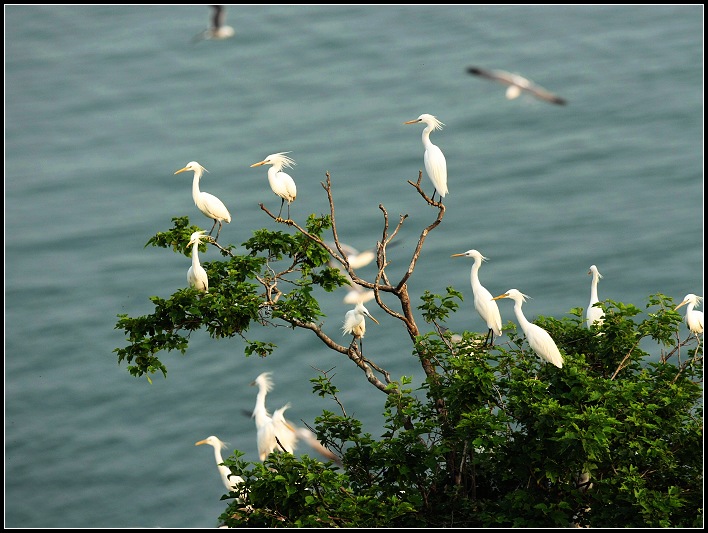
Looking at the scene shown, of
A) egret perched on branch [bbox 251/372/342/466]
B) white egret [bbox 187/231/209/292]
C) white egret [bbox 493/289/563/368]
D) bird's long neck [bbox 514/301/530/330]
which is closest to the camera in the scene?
white egret [bbox 493/289/563/368]

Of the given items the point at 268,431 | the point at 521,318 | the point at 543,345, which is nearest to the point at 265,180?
the point at 268,431

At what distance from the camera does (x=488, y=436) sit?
802 centimetres

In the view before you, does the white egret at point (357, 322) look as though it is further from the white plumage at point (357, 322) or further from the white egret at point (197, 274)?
the white egret at point (197, 274)

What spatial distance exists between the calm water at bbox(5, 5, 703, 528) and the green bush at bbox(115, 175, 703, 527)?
25.8ft

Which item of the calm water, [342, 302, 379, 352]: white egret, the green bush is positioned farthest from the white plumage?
the calm water

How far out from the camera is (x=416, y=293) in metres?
19.5

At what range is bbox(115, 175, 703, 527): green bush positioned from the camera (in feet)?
25.8

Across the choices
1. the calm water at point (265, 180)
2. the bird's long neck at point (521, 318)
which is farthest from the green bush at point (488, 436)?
the calm water at point (265, 180)

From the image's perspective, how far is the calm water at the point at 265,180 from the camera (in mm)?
18078

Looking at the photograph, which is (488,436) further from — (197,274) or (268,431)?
(268,431)

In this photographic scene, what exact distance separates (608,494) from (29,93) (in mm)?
23681

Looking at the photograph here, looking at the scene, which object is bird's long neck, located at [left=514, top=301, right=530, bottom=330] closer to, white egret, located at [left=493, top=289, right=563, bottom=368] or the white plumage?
white egret, located at [left=493, top=289, right=563, bottom=368]

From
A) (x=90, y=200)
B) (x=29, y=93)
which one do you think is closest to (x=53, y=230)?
(x=90, y=200)

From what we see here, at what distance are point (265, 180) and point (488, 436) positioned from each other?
15967 millimetres
